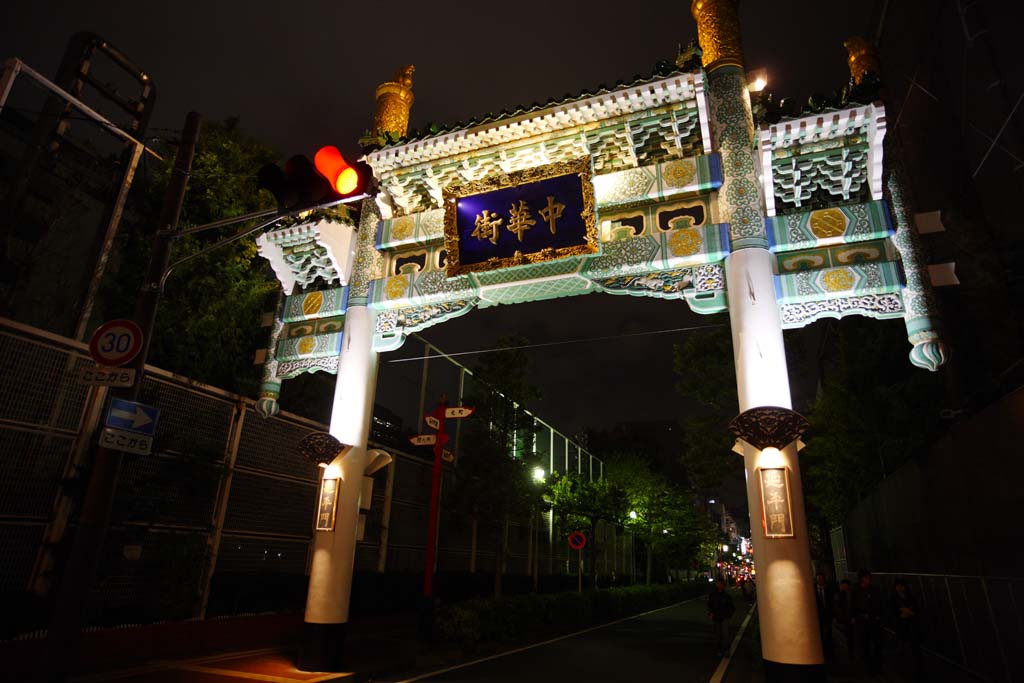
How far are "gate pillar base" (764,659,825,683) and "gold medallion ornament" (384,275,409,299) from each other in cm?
775

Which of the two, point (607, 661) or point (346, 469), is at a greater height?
point (346, 469)

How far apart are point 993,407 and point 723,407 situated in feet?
49.9

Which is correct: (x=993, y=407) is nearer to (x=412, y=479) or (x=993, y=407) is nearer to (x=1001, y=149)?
(x=1001, y=149)

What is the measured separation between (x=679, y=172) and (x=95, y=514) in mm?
8673

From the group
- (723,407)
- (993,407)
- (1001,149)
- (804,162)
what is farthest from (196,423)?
(723,407)

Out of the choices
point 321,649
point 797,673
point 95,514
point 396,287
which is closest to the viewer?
point 95,514

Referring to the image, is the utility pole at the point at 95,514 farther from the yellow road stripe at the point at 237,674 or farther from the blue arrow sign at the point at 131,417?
the yellow road stripe at the point at 237,674

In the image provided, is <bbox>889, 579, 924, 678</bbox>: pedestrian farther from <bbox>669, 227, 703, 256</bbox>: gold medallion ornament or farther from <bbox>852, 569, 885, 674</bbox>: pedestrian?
<bbox>669, 227, 703, 256</bbox>: gold medallion ornament

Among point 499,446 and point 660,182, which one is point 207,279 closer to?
point 499,446

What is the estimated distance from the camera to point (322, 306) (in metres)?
10.7

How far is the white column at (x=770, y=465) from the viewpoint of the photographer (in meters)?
6.44

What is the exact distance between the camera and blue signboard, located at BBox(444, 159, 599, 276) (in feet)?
29.7

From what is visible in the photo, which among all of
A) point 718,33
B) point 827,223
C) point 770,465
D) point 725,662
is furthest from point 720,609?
point 718,33

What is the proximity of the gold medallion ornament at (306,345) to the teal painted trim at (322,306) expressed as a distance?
428 millimetres
